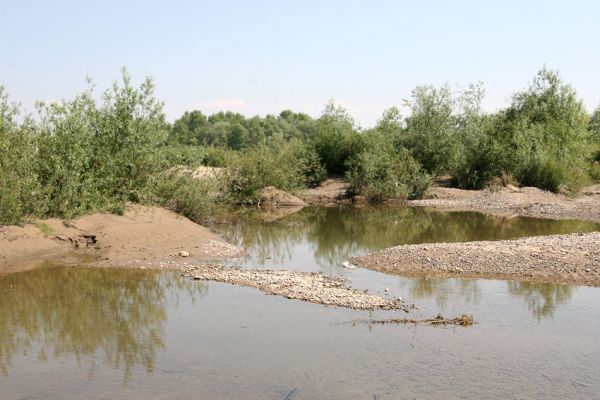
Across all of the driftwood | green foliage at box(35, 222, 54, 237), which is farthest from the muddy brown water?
green foliage at box(35, 222, 54, 237)

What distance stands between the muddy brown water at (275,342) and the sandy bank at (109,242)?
953 mm

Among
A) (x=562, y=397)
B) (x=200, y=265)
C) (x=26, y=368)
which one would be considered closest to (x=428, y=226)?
(x=200, y=265)

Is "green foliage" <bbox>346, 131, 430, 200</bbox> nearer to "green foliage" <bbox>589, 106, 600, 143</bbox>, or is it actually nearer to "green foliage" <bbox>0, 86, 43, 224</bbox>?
"green foliage" <bbox>0, 86, 43, 224</bbox>

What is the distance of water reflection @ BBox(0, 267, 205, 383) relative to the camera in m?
11.2

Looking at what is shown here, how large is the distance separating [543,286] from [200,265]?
361 inches

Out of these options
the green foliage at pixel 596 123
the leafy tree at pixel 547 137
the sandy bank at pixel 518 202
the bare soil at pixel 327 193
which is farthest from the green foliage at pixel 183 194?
the green foliage at pixel 596 123

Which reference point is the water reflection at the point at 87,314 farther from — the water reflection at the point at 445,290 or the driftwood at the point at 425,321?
the water reflection at the point at 445,290

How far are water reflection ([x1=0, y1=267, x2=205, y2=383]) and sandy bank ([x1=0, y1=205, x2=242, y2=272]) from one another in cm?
95

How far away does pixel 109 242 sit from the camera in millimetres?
19266

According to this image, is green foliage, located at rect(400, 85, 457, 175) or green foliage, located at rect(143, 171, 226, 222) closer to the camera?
green foliage, located at rect(143, 171, 226, 222)

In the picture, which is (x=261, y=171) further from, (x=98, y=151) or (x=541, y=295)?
(x=541, y=295)

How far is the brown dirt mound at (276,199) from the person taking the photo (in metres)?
35.0

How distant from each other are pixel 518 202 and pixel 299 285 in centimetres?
2408

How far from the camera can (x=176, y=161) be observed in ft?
79.2
